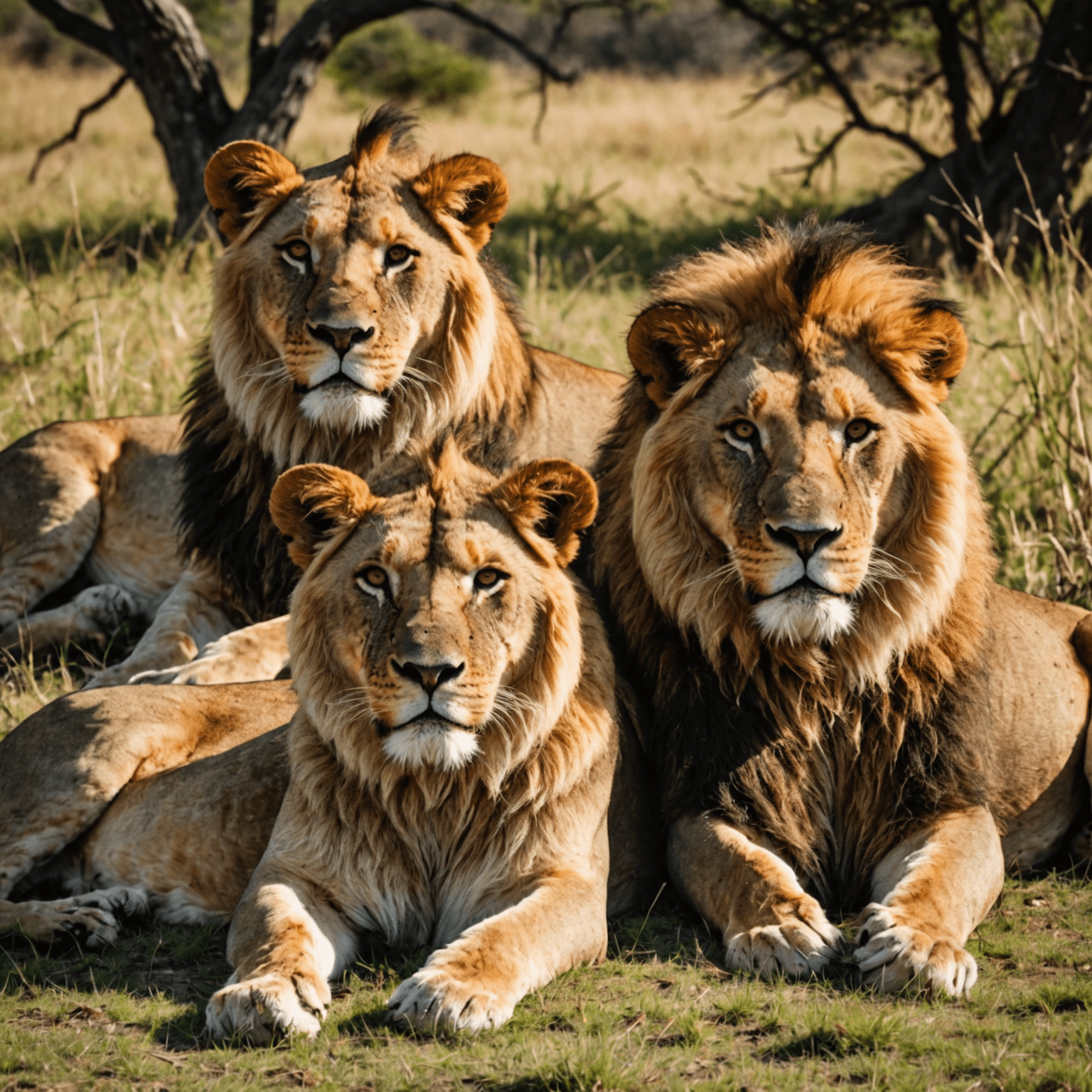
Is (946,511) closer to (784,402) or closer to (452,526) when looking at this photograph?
(784,402)

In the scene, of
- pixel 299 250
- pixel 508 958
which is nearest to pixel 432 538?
pixel 508 958

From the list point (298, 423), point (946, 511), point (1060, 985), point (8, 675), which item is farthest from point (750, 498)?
point (8, 675)

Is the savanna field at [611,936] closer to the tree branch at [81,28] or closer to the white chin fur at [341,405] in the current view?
the tree branch at [81,28]

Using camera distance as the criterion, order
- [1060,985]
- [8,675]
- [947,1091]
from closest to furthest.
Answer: [947,1091] < [1060,985] < [8,675]

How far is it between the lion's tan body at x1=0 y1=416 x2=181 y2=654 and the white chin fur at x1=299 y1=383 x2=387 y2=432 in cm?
198

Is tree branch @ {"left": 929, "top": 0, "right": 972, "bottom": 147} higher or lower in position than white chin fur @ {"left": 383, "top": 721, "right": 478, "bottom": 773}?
higher

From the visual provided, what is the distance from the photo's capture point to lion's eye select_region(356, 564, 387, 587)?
3.44 m

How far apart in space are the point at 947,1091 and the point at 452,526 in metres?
1.62

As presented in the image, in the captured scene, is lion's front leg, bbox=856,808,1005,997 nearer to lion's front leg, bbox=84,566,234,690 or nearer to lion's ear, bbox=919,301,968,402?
lion's ear, bbox=919,301,968,402

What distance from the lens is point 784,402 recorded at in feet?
11.9

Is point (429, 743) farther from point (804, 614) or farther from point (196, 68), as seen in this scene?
point (196, 68)

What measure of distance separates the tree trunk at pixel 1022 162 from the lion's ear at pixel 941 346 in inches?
238

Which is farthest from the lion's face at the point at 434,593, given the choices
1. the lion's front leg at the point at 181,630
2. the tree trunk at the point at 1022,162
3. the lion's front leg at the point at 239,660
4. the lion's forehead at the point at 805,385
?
the tree trunk at the point at 1022,162

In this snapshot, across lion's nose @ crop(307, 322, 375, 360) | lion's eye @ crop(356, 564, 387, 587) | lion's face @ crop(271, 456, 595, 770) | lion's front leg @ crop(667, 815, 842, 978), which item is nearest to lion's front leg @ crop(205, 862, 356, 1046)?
lion's face @ crop(271, 456, 595, 770)
